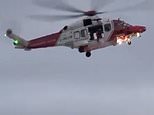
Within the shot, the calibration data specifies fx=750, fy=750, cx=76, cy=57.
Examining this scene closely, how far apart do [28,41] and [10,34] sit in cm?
312

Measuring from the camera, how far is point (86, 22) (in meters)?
88.8

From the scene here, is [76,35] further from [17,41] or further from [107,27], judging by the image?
[17,41]

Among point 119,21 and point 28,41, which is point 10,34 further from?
point 119,21

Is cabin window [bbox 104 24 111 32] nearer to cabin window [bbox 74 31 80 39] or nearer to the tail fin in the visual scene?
cabin window [bbox 74 31 80 39]

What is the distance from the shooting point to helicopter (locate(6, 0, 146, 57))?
86.8 meters

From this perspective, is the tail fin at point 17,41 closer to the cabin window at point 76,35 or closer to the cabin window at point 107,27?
the cabin window at point 76,35

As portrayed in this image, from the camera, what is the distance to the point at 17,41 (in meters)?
88.9

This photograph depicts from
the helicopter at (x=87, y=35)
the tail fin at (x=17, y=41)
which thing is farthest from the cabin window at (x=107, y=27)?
the tail fin at (x=17, y=41)

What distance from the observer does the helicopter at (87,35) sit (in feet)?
285

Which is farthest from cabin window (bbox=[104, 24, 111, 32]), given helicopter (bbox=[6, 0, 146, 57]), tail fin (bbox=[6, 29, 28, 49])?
tail fin (bbox=[6, 29, 28, 49])

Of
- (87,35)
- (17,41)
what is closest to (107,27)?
(87,35)

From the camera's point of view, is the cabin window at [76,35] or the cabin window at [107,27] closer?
the cabin window at [76,35]

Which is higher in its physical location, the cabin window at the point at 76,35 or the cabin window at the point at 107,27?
the cabin window at the point at 107,27

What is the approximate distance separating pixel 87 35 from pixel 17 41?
837 centimetres
